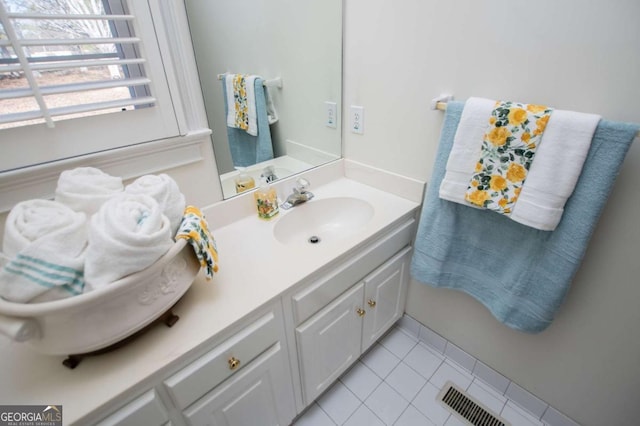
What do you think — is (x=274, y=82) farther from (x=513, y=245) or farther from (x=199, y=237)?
(x=513, y=245)

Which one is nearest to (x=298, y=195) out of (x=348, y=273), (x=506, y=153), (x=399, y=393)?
(x=348, y=273)

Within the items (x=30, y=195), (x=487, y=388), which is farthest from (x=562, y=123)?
(x=30, y=195)

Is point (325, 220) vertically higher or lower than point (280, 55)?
lower

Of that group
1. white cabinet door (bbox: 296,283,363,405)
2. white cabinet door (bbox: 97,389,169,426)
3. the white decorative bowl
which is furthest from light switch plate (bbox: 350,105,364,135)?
white cabinet door (bbox: 97,389,169,426)

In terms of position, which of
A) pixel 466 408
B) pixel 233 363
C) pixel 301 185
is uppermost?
pixel 301 185

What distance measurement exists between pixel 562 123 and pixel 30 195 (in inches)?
55.5

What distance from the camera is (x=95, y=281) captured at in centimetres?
A: 52

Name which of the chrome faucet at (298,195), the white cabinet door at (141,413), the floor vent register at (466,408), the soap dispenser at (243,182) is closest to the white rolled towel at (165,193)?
the white cabinet door at (141,413)

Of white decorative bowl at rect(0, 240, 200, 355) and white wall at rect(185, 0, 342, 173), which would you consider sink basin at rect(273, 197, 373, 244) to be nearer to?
white wall at rect(185, 0, 342, 173)

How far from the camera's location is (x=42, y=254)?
1.62ft

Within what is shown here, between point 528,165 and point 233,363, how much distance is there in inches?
39.1

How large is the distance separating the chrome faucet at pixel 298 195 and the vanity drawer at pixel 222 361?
0.55m

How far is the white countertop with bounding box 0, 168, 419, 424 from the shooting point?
0.59 metres

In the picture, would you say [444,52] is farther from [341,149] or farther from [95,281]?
[95,281]
